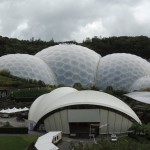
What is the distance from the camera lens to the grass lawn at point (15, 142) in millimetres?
30417

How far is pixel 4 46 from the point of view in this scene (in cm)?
11850

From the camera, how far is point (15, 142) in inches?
1293

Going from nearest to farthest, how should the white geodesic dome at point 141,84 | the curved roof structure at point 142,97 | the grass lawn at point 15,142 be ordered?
the grass lawn at point 15,142 → the curved roof structure at point 142,97 → the white geodesic dome at point 141,84

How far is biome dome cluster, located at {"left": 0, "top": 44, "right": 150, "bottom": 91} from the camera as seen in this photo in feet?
242

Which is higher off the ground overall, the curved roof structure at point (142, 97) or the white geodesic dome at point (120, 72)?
the white geodesic dome at point (120, 72)

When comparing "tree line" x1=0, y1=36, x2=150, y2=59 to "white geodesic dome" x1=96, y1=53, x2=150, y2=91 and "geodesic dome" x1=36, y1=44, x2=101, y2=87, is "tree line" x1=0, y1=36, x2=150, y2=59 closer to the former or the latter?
"geodesic dome" x1=36, y1=44, x2=101, y2=87

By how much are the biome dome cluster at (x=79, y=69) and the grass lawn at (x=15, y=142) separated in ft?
125

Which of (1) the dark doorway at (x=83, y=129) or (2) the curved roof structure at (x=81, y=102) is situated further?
(2) the curved roof structure at (x=81, y=102)

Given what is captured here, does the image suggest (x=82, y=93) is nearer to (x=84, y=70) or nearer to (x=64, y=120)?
(x=64, y=120)

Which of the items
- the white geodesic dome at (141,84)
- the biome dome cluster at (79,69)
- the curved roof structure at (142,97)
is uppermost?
the biome dome cluster at (79,69)

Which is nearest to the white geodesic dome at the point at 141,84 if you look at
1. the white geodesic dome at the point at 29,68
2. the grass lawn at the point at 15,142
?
the white geodesic dome at the point at 29,68

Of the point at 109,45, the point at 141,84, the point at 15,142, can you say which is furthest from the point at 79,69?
the point at 109,45

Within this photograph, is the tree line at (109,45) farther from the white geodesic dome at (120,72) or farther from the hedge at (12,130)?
the hedge at (12,130)

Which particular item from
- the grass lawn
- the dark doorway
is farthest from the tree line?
the grass lawn
